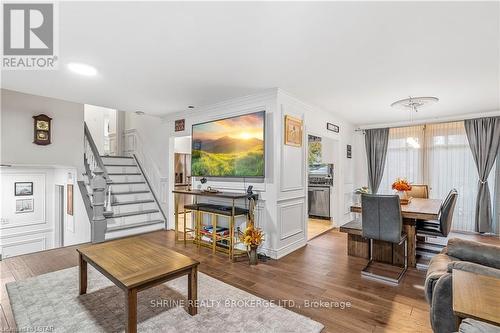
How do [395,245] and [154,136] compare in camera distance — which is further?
[154,136]

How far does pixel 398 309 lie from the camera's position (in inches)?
91.9

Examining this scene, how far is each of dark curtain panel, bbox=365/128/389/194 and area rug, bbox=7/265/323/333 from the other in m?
5.03

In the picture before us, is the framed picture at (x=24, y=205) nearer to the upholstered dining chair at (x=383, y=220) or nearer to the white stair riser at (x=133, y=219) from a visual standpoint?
the white stair riser at (x=133, y=219)

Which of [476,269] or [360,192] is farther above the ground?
[360,192]

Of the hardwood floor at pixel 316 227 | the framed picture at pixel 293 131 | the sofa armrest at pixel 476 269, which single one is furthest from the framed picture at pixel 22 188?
the sofa armrest at pixel 476 269

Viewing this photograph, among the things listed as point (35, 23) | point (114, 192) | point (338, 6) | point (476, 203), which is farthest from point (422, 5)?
point (114, 192)

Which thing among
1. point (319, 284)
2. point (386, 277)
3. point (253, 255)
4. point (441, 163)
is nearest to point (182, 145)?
point (253, 255)

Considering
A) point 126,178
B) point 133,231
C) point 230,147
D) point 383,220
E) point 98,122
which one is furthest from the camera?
point 98,122

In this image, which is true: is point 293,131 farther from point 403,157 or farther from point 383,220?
point 403,157

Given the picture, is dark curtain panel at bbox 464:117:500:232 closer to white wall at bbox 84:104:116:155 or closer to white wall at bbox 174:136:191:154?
white wall at bbox 174:136:191:154

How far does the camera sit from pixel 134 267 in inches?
83.4

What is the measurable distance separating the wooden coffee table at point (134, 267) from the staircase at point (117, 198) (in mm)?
1918

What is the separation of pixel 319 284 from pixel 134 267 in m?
2.01

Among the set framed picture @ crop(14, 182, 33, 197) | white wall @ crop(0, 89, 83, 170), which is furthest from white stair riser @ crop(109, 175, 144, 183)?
framed picture @ crop(14, 182, 33, 197)
